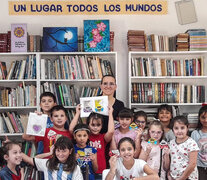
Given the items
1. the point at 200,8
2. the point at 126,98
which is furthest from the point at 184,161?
the point at 200,8

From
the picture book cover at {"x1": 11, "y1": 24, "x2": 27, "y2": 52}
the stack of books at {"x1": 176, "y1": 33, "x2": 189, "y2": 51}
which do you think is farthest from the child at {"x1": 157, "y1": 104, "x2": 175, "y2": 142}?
the picture book cover at {"x1": 11, "y1": 24, "x2": 27, "y2": 52}

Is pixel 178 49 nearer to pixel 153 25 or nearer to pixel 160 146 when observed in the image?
pixel 153 25

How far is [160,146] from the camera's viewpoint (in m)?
2.97

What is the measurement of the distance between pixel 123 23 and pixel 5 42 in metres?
1.86

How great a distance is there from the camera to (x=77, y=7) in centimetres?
464

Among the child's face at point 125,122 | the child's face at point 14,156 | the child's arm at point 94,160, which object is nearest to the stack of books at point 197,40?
the child's face at point 125,122

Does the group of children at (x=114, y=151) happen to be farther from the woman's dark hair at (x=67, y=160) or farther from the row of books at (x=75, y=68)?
the row of books at (x=75, y=68)

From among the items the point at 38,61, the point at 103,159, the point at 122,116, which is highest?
the point at 38,61

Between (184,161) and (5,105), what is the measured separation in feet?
8.87

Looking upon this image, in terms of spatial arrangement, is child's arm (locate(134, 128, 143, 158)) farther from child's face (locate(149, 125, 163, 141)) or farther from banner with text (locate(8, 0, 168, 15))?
banner with text (locate(8, 0, 168, 15))

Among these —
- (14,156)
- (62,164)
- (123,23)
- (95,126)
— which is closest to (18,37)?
(123,23)

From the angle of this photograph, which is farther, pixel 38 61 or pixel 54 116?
pixel 38 61

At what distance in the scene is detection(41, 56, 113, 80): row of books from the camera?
14.2ft

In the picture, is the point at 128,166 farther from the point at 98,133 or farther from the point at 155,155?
the point at 98,133
